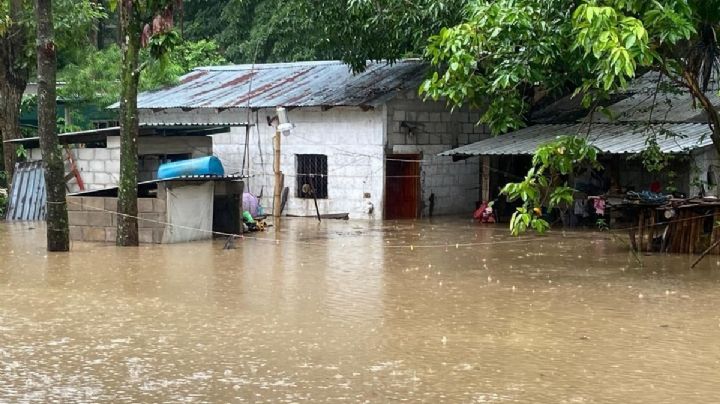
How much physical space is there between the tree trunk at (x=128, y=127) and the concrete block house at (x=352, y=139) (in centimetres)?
770

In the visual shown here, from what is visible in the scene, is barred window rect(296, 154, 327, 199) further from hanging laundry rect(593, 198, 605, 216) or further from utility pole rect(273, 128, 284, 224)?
hanging laundry rect(593, 198, 605, 216)

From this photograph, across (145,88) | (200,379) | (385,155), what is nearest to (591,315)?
(200,379)

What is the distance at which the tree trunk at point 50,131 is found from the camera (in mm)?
16562

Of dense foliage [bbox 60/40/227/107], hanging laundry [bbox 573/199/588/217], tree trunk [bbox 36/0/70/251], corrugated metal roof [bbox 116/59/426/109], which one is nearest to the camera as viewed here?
tree trunk [bbox 36/0/70/251]

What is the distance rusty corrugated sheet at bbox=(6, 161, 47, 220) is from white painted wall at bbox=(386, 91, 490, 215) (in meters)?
8.39

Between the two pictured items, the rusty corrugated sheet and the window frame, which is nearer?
the rusty corrugated sheet

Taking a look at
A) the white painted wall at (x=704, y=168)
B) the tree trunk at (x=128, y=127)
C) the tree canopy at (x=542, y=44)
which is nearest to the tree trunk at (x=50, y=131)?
the tree trunk at (x=128, y=127)

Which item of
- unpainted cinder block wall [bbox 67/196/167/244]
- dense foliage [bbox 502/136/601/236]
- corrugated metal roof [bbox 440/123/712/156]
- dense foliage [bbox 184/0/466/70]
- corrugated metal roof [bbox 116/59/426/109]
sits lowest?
unpainted cinder block wall [bbox 67/196/167/244]

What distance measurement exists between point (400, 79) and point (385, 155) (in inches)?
86.4

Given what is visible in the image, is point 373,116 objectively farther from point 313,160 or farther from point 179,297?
point 179,297

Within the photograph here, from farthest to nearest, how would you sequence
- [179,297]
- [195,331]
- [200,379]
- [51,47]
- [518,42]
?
[51,47]
[518,42]
[179,297]
[195,331]
[200,379]

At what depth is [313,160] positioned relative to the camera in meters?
26.2

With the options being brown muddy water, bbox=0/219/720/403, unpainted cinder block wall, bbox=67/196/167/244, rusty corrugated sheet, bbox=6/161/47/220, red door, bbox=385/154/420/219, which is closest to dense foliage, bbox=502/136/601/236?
brown muddy water, bbox=0/219/720/403

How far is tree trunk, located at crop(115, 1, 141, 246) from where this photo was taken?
700 inches
